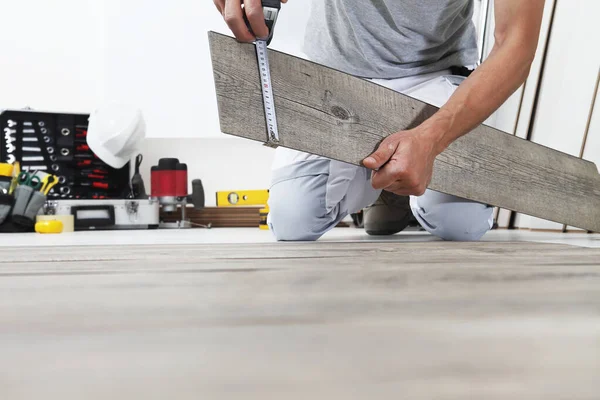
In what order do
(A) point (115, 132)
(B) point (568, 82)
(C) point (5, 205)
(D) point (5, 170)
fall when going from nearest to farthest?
1. (B) point (568, 82)
2. (C) point (5, 205)
3. (D) point (5, 170)
4. (A) point (115, 132)

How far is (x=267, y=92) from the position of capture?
1335 mm

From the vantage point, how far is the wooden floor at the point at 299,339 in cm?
22

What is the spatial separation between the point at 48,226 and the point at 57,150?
75 centimetres

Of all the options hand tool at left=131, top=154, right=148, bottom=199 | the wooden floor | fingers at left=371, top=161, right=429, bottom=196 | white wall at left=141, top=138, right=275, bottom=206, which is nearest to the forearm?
fingers at left=371, top=161, right=429, bottom=196

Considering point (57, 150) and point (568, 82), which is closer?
point (568, 82)

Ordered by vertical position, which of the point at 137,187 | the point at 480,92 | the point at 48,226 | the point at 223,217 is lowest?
the point at 48,226

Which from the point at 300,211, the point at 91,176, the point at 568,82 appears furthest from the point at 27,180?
the point at 568,82

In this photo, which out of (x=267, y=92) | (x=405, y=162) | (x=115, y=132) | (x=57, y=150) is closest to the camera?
(x=405, y=162)

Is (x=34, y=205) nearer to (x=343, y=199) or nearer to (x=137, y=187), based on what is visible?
(x=137, y=187)

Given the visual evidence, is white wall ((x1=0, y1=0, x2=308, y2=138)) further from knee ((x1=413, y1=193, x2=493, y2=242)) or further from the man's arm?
the man's arm

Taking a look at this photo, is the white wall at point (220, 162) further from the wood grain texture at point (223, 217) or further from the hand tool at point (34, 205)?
the hand tool at point (34, 205)

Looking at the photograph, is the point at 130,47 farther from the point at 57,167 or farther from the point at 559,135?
the point at 559,135

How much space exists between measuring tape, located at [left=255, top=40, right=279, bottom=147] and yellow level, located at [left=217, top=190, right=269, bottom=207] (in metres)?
2.11

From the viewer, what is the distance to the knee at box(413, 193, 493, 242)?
179cm
